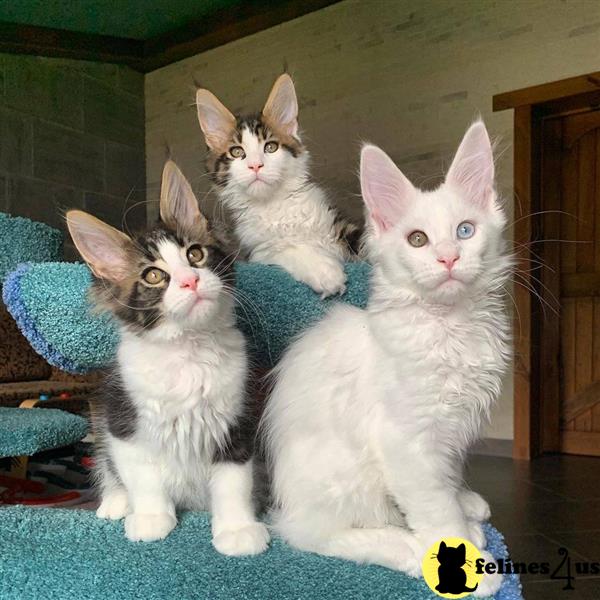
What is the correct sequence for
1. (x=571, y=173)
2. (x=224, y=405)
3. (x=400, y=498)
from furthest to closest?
1. (x=571, y=173)
2. (x=224, y=405)
3. (x=400, y=498)

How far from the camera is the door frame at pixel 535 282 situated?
136 inches

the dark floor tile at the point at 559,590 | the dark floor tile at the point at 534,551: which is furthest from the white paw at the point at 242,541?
the dark floor tile at the point at 534,551

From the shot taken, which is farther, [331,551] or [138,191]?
[138,191]

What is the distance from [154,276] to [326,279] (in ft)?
1.50

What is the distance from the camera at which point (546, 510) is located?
2.71 meters

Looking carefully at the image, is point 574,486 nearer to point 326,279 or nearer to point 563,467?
point 563,467

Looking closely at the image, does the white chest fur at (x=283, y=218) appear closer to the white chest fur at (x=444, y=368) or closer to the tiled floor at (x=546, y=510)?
the white chest fur at (x=444, y=368)

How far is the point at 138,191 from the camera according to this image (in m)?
5.11

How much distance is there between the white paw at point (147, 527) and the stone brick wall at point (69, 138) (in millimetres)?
3276

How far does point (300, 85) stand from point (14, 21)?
1.84 metres

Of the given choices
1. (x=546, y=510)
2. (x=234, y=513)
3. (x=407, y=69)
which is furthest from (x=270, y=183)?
(x=407, y=69)

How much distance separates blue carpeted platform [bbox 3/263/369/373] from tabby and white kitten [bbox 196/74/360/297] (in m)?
0.33

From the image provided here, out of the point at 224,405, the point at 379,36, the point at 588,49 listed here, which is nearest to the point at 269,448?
the point at 224,405

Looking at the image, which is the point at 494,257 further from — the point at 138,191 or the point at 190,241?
the point at 138,191
